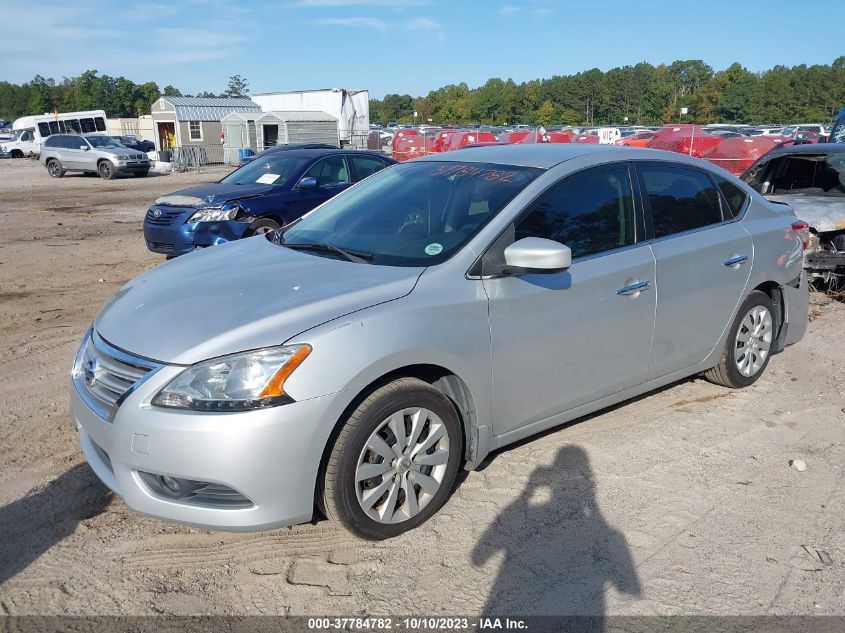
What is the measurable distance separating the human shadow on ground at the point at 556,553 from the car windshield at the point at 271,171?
7.05 m

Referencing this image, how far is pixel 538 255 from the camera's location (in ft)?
11.1

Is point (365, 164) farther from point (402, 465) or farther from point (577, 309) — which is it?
point (402, 465)

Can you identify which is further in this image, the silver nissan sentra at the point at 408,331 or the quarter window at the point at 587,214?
the quarter window at the point at 587,214

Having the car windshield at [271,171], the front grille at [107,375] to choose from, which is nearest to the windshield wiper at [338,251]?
the front grille at [107,375]

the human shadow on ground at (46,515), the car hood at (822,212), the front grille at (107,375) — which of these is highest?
the car hood at (822,212)

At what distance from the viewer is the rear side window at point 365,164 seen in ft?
34.9

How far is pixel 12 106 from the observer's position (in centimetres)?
12331

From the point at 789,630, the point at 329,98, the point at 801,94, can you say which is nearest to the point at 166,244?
the point at 789,630

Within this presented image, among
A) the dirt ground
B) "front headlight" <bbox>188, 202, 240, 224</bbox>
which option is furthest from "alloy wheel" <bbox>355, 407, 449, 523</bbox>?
"front headlight" <bbox>188, 202, 240, 224</bbox>

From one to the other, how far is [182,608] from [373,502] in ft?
2.93

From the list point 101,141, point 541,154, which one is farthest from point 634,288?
point 101,141

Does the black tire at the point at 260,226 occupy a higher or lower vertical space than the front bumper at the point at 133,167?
lower

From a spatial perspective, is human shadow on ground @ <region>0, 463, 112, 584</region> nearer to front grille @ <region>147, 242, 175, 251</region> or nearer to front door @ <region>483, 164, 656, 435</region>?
front door @ <region>483, 164, 656, 435</region>

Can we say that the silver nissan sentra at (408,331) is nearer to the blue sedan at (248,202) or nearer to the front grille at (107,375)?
the front grille at (107,375)
